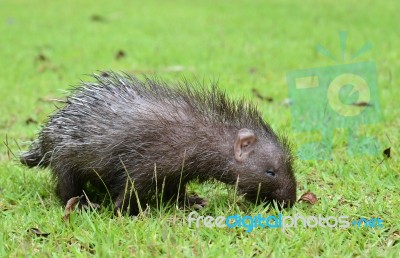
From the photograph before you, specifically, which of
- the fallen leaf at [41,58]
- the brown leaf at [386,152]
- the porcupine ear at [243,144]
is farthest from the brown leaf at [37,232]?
the fallen leaf at [41,58]

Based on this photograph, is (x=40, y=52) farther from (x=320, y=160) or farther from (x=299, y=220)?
(x=299, y=220)

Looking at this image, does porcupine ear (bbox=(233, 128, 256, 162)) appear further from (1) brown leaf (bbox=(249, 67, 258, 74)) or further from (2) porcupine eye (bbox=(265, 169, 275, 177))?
(1) brown leaf (bbox=(249, 67, 258, 74))

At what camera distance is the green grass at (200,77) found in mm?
3543

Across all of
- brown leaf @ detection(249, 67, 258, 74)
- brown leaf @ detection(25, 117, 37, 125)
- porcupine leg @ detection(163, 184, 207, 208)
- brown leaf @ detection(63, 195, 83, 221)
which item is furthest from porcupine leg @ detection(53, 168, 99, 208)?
brown leaf @ detection(249, 67, 258, 74)

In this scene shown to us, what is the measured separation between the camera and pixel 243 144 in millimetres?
3982

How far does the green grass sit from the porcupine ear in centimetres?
32

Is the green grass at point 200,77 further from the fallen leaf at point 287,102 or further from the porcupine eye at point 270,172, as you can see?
the porcupine eye at point 270,172

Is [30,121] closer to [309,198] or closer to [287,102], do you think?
[287,102]

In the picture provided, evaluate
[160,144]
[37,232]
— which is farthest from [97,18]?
[37,232]

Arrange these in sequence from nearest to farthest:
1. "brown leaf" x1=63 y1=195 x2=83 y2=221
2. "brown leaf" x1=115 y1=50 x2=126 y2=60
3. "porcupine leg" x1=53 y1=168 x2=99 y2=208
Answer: "brown leaf" x1=63 y1=195 x2=83 y2=221 < "porcupine leg" x1=53 y1=168 x2=99 y2=208 < "brown leaf" x1=115 y1=50 x2=126 y2=60

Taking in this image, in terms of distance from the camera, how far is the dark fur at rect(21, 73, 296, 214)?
4.00m

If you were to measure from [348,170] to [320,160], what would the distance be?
1.16ft

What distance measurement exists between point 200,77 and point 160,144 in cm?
450

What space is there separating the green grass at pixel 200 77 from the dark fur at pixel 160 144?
188 mm
